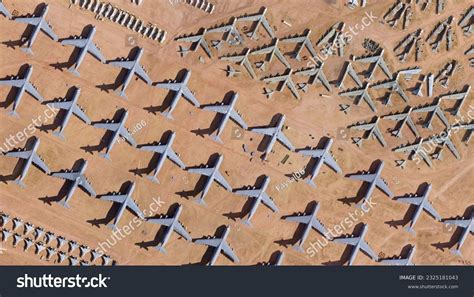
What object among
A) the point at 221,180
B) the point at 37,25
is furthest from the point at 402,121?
the point at 37,25

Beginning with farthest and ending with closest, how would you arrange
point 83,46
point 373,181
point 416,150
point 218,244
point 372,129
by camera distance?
1. point 416,150
2. point 372,129
3. point 373,181
4. point 218,244
5. point 83,46

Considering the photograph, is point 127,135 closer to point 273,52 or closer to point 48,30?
point 48,30

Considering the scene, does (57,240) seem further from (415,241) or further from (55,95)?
(415,241)

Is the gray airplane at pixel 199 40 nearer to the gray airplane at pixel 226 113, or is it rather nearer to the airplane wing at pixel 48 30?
the gray airplane at pixel 226 113

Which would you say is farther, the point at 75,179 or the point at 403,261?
the point at 403,261

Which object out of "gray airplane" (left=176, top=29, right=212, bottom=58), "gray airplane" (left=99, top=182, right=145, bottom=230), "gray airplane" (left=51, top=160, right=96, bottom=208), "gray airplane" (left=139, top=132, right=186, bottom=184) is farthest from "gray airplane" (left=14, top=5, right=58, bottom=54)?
"gray airplane" (left=99, top=182, right=145, bottom=230)
